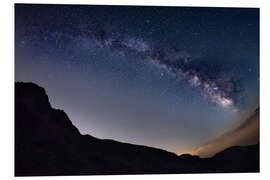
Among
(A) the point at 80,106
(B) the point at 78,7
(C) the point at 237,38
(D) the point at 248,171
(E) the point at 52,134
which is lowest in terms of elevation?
(D) the point at 248,171

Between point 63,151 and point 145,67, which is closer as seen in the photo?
point 63,151

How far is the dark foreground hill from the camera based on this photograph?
5164mm

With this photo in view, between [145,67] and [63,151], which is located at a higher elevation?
[145,67]

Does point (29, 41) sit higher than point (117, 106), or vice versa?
point (29, 41)

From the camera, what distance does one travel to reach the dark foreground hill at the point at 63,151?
5164mm

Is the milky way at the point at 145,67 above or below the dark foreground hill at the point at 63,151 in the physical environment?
above

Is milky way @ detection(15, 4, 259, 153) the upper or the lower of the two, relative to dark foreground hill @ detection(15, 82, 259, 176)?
upper

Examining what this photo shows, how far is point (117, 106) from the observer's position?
538 cm

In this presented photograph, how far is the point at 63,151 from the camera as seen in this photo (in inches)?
206

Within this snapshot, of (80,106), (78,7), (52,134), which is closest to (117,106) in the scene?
(80,106)

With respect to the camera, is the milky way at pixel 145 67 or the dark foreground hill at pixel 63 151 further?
the milky way at pixel 145 67

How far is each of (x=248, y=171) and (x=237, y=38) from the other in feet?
5.60

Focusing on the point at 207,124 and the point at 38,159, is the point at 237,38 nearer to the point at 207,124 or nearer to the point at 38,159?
the point at 207,124

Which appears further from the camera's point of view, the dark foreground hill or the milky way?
the milky way
